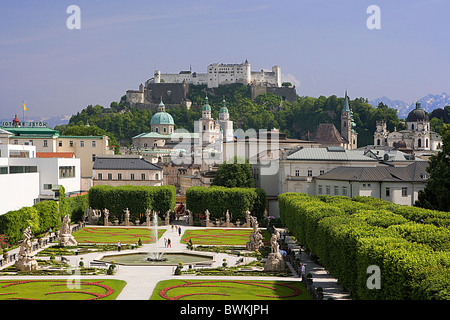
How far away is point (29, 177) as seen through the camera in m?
78.4

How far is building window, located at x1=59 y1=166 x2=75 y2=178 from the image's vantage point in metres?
84.4

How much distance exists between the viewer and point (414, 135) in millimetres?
171000

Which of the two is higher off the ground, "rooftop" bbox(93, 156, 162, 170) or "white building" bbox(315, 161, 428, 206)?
"rooftop" bbox(93, 156, 162, 170)

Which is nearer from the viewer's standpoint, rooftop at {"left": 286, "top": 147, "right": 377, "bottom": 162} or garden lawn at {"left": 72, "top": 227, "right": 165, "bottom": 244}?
garden lawn at {"left": 72, "top": 227, "right": 165, "bottom": 244}

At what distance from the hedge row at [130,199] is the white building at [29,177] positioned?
5.29 metres

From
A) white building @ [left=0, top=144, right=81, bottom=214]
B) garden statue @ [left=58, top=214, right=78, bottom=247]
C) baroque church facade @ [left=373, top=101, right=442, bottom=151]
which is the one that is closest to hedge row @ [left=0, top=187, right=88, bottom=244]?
white building @ [left=0, top=144, right=81, bottom=214]

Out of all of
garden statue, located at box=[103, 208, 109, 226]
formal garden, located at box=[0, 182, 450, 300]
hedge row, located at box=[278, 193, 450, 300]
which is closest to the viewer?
hedge row, located at box=[278, 193, 450, 300]

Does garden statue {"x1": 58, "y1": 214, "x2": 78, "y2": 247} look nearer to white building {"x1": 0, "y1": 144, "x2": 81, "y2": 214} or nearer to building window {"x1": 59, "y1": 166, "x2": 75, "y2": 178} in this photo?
white building {"x1": 0, "y1": 144, "x2": 81, "y2": 214}

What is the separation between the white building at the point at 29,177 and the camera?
7119cm

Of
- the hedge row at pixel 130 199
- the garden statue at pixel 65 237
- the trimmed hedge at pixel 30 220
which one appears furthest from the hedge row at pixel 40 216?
the garden statue at pixel 65 237

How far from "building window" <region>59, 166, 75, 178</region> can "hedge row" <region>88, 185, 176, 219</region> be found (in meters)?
4.35

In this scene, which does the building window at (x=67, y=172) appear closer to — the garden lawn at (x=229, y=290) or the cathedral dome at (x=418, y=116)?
the garden lawn at (x=229, y=290)

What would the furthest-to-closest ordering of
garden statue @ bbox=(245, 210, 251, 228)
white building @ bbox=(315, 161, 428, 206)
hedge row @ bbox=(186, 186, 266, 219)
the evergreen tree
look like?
hedge row @ bbox=(186, 186, 266, 219) → garden statue @ bbox=(245, 210, 251, 228) → white building @ bbox=(315, 161, 428, 206) → the evergreen tree

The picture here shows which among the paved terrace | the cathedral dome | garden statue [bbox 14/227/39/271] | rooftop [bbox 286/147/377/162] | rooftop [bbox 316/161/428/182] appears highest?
the cathedral dome
